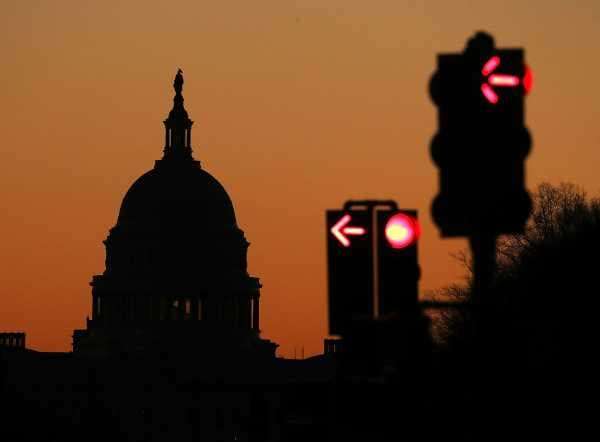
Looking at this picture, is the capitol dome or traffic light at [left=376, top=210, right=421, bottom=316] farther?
the capitol dome

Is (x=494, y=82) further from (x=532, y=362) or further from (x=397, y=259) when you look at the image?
(x=532, y=362)

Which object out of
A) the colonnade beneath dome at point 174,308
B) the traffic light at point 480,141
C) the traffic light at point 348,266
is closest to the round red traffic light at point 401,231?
the traffic light at point 348,266

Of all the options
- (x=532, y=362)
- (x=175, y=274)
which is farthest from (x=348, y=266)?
(x=175, y=274)

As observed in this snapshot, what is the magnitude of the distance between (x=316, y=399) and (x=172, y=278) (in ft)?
509

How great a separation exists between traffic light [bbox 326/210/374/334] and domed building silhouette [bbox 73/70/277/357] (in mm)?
166048

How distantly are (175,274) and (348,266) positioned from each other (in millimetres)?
175024

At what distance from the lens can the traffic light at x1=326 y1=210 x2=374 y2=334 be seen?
1570 centimetres

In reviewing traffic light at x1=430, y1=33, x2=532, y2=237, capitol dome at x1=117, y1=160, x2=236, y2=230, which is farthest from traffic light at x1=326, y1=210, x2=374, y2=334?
capitol dome at x1=117, y1=160, x2=236, y2=230

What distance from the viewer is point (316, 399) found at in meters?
35.2

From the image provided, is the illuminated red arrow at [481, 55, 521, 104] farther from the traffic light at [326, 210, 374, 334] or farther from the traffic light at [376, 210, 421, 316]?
the traffic light at [326, 210, 374, 334]

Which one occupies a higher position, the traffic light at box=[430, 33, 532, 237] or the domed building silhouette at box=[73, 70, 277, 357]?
the domed building silhouette at box=[73, 70, 277, 357]

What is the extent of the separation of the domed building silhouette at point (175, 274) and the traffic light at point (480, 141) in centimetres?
16893

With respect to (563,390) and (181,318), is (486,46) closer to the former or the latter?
(563,390)

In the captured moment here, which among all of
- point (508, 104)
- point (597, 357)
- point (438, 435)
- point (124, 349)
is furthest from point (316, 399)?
point (124, 349)
